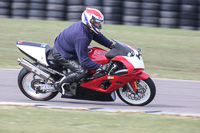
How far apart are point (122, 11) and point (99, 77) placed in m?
8.34

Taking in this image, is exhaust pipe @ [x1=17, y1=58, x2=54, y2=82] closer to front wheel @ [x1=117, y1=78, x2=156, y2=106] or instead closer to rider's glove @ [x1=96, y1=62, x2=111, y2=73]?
rider's glove @ [x1=96, y1=62, x2=111, y2=73]

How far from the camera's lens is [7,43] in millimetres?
12477

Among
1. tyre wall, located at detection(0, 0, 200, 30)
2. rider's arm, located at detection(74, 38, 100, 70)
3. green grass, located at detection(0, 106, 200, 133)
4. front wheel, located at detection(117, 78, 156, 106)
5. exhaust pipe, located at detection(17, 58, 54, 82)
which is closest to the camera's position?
green grass, located at detection(0, 106, 200, 133)

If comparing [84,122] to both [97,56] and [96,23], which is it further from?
[96,23]

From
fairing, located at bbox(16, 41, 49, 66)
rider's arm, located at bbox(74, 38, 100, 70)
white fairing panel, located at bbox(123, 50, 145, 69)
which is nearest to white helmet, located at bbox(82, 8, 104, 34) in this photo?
rider's arm, located at bbox(74, 38, 100, 70)

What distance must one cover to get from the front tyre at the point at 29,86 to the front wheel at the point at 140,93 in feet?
3.89

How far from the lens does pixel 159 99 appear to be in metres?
7.44

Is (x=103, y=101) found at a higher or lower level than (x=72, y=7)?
lower

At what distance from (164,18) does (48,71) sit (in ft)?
28.6

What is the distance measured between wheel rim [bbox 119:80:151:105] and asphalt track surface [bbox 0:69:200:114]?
0.12m

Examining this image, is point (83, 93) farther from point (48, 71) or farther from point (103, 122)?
point (103, 122)

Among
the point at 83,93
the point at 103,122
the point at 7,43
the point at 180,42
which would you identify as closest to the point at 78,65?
the point at 83,93

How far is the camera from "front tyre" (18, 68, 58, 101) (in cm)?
679

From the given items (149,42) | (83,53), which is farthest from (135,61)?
(149,42)
